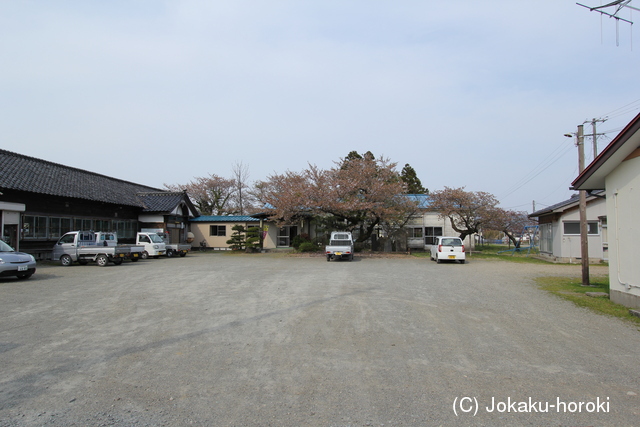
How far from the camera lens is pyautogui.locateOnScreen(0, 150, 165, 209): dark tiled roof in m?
20.7

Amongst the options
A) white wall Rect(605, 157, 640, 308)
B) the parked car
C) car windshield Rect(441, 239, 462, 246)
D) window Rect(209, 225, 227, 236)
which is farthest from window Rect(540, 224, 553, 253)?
the parked car

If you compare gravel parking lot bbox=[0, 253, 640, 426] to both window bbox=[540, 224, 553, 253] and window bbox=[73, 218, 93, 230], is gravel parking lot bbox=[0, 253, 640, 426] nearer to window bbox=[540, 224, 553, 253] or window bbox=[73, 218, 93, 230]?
window bbox=[73, 218, 93, 230]

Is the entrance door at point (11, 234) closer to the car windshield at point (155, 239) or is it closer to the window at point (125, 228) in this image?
the car windshield at point (155, 239)

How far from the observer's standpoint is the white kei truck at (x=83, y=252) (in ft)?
63.7

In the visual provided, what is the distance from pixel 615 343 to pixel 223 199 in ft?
144

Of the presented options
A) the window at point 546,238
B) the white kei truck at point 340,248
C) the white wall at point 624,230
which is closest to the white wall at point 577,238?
the window at point 546,238

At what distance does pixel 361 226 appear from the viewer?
30875mm

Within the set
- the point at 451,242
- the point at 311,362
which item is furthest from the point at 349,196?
the point at 311,362

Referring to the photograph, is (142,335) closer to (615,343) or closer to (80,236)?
(615,343)

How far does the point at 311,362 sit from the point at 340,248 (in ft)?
60.5

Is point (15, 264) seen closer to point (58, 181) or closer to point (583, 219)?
point (58, 181)

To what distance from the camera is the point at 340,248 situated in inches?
930

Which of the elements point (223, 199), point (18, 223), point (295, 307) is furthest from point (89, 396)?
point (223, 199)

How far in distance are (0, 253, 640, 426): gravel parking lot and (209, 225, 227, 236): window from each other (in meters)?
25.4
